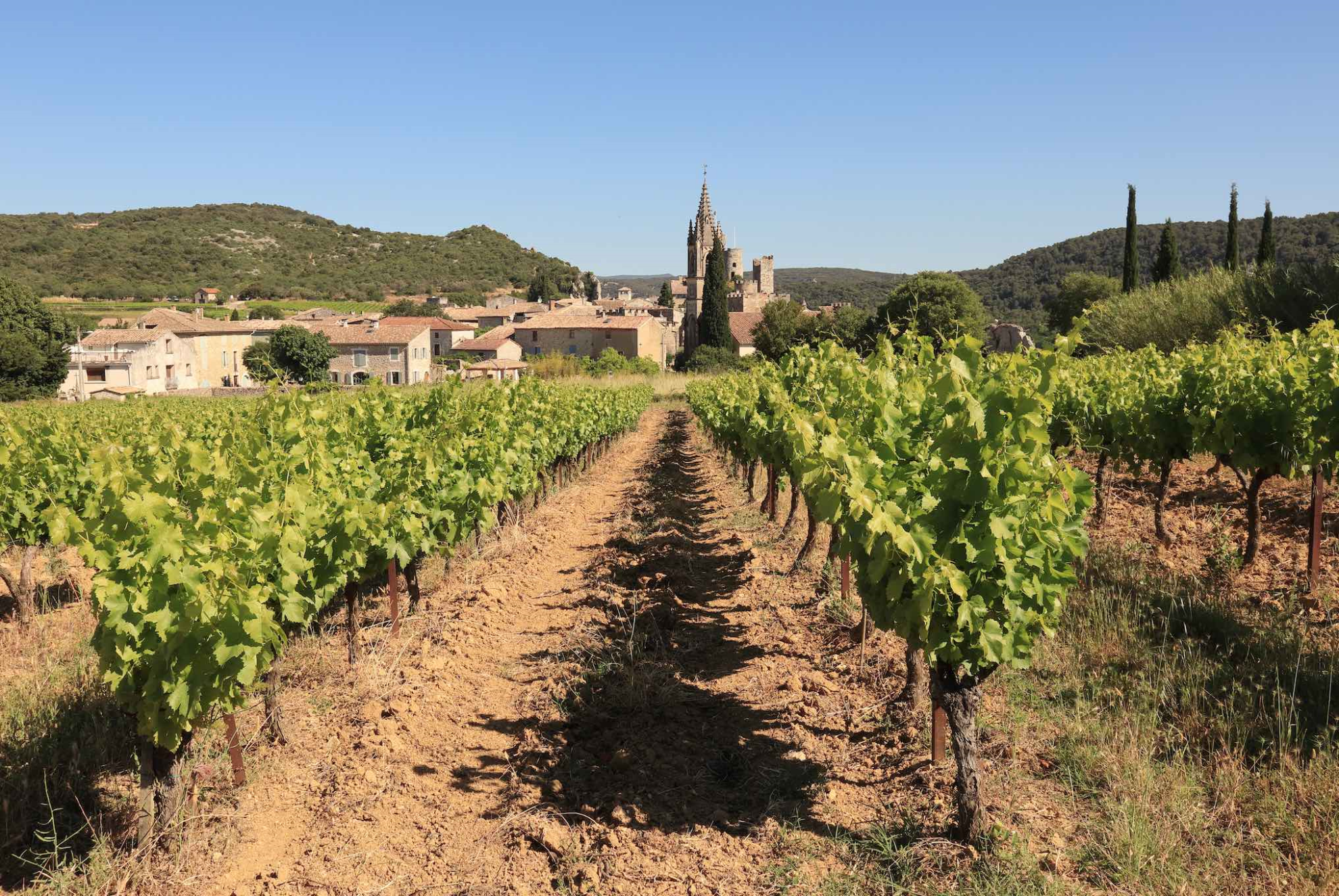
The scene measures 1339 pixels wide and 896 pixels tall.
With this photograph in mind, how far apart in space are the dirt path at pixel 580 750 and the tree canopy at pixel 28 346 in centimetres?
4493

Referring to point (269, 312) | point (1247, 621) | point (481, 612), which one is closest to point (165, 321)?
point (269, 312)

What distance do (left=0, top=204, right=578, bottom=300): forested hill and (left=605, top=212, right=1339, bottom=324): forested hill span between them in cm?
5721

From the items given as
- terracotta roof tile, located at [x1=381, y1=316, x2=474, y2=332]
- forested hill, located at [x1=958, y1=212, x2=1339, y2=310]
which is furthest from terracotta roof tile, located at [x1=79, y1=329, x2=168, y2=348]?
forested hill, located at [x1=958, y1=212, x2=1339, y2=310]

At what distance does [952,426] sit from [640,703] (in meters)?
3.09

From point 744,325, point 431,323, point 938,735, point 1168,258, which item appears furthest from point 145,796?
point 744,325

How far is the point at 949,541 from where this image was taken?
4102mm

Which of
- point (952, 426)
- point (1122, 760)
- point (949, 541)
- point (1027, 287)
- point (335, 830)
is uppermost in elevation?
point (1027, 287)

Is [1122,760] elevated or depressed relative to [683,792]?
elevated

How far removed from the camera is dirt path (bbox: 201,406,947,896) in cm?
423

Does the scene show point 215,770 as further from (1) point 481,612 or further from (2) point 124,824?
(1) point 481,612

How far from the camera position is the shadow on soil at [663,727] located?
15.5 ft

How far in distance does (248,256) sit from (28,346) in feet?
269

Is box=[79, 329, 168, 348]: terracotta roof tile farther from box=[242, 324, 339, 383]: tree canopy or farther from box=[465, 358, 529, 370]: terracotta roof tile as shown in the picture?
box=[465, 358, 529, 370]: terracotta roof tile

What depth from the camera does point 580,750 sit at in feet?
17.7
